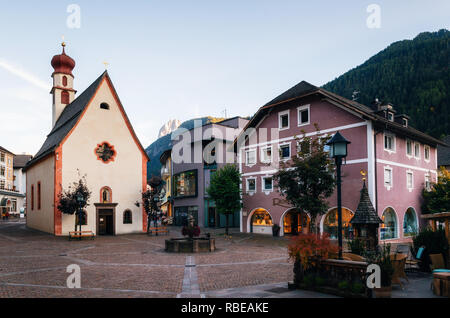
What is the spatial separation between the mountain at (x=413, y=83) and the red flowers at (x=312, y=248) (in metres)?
78.0

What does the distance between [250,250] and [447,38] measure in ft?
363

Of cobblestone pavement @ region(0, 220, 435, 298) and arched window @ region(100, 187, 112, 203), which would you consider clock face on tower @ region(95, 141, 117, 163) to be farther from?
cobblestone pavement @ region(0, 220, 435, 298)

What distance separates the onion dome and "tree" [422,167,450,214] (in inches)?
1596

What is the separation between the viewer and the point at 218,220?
44.2m

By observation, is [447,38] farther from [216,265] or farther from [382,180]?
[216,265]

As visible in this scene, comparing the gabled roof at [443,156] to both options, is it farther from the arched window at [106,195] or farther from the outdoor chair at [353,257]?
the outdoor chair at [353,257]

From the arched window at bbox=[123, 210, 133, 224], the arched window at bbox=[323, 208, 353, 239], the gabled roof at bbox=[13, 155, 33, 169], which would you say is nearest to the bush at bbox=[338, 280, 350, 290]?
the arched window at bbox=[323, 208, 353, 239]

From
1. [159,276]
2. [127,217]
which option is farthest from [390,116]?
[127,217]

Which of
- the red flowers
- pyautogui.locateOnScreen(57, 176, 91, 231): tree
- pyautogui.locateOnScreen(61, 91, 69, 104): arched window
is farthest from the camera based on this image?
pyautogui.locateOnScreen(61, 91, 69, 104): arched window

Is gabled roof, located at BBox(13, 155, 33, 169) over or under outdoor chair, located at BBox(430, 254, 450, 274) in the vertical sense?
over

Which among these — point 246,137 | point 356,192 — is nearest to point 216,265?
point 356,192

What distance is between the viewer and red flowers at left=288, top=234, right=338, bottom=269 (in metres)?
9.62

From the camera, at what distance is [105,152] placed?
3612cm
